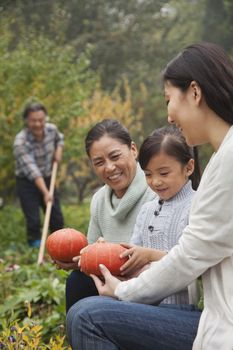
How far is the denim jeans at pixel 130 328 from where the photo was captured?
8.21 feet

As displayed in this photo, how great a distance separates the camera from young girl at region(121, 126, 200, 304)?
3.09m

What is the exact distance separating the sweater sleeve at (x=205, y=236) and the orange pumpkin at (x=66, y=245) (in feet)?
2.97

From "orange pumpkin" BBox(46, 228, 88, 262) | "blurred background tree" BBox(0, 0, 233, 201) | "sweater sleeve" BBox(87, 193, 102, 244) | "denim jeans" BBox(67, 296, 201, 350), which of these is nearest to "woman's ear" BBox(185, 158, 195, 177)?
"orange pumpkin" BBox(46, 228, 88, 262)

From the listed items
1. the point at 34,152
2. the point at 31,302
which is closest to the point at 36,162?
the point at 34,152

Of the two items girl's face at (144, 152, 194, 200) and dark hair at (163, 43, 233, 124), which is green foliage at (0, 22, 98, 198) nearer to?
girl's face at (144, 152, 194, 200)

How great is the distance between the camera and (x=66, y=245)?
3344mm

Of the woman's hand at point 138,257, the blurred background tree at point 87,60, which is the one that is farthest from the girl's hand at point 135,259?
the blurred background tree at point 87,60

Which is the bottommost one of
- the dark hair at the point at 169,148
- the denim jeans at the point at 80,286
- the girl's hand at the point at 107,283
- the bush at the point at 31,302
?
the bush at the point at 31,302

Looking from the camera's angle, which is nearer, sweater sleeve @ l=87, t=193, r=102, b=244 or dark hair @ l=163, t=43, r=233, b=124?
dark hair @ l=163, t=43, r=233, b=124

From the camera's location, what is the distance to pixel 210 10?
24.8m

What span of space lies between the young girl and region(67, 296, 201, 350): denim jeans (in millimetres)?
536

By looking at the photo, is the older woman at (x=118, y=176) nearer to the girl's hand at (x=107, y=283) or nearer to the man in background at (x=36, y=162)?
the girl's hand at (x=107, y=283)

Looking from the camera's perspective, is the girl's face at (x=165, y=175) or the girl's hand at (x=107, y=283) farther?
the girl's face at (x=165, y=175)

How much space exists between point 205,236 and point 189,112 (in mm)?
413
